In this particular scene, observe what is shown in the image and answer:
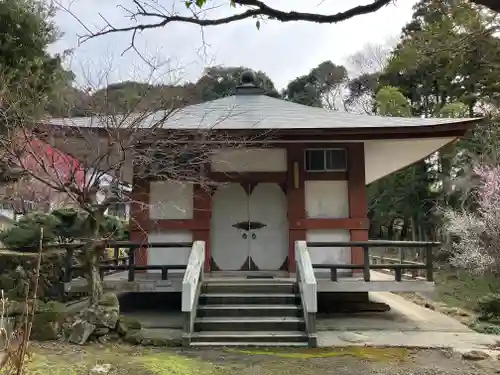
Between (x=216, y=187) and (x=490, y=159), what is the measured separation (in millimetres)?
15167

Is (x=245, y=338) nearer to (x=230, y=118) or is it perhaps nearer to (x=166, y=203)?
(x=166, y=203)

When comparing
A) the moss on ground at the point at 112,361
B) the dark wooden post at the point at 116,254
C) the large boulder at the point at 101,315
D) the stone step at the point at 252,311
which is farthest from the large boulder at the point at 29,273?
the stone step at the point at 252,311

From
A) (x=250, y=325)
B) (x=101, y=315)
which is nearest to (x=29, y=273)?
(x=101, y=315)

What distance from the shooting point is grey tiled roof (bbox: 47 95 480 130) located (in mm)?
8438

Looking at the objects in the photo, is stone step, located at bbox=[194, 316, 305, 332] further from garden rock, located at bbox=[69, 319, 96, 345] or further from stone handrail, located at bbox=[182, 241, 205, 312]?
garden rock, located at bbox=[69, 319, 96, 345]

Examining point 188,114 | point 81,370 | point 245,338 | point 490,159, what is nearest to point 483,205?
point 490,159

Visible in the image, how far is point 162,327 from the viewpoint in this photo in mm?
7754

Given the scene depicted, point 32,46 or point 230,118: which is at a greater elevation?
point 32,46

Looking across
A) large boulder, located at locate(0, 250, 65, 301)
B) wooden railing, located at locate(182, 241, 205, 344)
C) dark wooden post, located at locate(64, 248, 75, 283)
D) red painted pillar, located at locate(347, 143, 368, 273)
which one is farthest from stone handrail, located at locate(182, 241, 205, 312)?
red painted pillar, located at locate(347, 143, 368, 273)

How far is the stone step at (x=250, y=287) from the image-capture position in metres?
8.01

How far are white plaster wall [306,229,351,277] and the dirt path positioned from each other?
322 cm

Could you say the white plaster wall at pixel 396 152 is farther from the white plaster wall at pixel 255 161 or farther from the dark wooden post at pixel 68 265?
the dark wooden post at pixel 68 265

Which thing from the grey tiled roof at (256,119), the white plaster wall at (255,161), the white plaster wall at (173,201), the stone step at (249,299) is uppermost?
the grey tiled roof at (256,119)

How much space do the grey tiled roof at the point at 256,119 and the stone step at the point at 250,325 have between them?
3199mm
